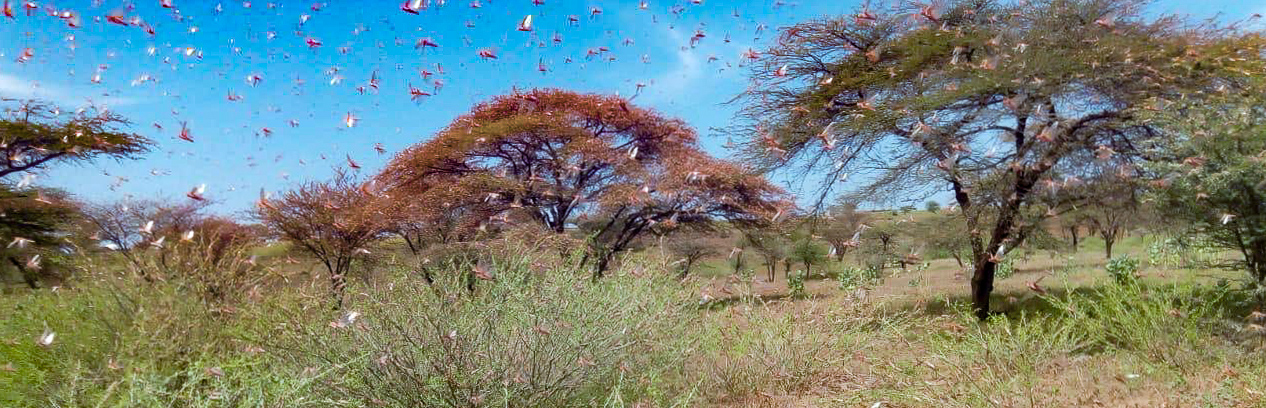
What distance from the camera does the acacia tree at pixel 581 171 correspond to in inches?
742

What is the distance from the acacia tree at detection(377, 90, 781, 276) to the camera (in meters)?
18.9

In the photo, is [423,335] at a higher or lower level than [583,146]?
lower

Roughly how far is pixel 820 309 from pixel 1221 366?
357 centimetres

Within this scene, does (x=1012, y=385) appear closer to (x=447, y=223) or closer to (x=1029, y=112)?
(x=1029, y=112)

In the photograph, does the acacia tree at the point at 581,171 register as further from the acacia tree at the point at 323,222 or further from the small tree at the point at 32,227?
the small tree at the point at 32,227

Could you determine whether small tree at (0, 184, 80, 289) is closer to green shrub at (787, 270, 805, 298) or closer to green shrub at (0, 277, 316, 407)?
green shrub at (0, 277, 316, 407)

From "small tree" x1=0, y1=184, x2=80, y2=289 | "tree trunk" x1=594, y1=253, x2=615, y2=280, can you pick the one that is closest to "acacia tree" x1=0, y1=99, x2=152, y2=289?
"small tree" x1=0, y1=184, x2=80, y2=289

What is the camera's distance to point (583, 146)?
2003 cm

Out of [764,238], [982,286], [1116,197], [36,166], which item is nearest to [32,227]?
[36,166]

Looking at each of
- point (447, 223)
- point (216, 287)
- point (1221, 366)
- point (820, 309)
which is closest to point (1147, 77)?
point (1221, 366)

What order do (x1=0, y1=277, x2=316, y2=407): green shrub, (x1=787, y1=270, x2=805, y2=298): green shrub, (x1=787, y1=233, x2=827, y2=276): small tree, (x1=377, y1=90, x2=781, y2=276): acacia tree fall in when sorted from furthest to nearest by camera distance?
(x1=787, y1=233, x2=827, y2=276): small tree
(x1=377, y1=90, x2=781, y2=276): acacia tree
(x1=787, y1=270, x2=805, y2=298): green shrub
(x1=0, y1=277, x2=316, y2=407): green shrub

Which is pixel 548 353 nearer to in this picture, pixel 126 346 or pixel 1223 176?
pixel 126 346

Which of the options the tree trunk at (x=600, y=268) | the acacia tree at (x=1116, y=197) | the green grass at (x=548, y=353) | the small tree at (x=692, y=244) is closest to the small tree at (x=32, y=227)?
the tree trunk at (x=600, y=268)

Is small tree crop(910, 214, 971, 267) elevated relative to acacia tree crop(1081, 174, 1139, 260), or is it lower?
lower
